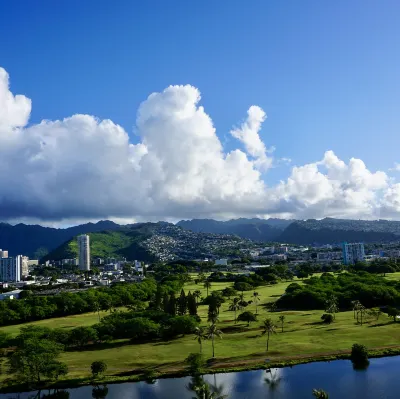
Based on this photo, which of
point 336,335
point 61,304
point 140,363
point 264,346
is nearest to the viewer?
point 140,363

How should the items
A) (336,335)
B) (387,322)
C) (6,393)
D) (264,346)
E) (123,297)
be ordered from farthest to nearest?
(123,297)
(387,322)
(336,335)
(264,346)
(6,393)

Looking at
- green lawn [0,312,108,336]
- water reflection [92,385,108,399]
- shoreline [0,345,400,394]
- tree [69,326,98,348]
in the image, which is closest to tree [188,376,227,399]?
shoreline [0,345,400,394]

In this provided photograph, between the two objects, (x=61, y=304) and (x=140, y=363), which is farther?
(x=61, y=304)

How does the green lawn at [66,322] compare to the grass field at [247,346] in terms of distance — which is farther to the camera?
the green lawn at [66,322]

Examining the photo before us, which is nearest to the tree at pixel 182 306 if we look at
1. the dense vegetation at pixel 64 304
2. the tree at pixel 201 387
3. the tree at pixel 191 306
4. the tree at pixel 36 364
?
the tree at pixel 191 306

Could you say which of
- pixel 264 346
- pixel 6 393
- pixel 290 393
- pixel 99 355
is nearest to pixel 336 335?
pixel 264 346

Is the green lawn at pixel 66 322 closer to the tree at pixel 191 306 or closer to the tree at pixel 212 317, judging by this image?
the tree at pixel 191 306

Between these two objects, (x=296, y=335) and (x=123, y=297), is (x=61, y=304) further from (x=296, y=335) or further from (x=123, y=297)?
(x=296, y=335)
